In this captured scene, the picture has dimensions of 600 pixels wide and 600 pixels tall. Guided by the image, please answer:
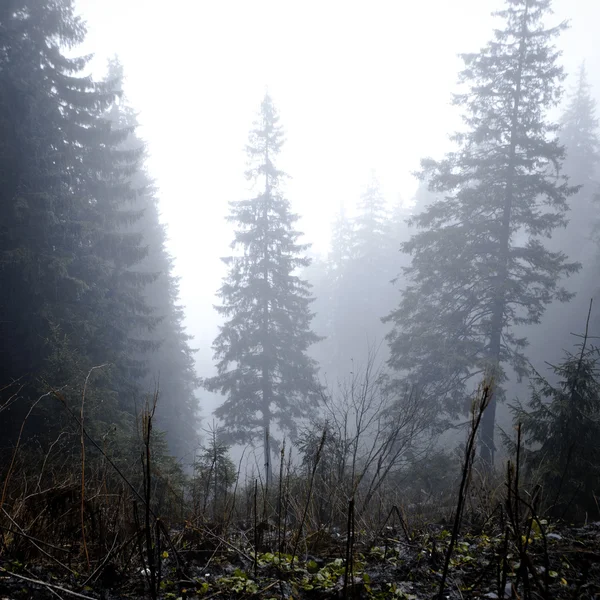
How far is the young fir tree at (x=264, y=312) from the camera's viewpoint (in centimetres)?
1672

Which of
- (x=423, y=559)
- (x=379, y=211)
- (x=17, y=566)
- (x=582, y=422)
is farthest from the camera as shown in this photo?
(x=379, y=211)

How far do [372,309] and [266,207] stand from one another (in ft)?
59.9

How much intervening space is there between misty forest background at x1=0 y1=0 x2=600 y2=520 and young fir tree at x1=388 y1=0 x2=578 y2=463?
0.06 meters

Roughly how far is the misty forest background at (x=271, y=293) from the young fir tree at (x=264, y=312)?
89 mm

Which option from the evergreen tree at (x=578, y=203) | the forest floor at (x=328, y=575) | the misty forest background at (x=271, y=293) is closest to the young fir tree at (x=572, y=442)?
the misty forest background at (x=271, y=293)

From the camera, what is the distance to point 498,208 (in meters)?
12.3

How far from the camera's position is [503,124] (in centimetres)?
1202

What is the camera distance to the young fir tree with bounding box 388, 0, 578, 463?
463 inches

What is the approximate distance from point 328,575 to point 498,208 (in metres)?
13.0

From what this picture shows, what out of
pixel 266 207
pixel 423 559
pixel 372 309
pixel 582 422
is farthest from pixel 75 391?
pixel 372 309

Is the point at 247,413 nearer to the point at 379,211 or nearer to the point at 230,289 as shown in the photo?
the point at 230,289

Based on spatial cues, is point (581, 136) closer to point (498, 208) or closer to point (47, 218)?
point (498, 208)

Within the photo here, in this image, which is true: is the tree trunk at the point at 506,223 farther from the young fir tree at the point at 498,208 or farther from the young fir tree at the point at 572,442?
the young fir tree at the point at 572,442

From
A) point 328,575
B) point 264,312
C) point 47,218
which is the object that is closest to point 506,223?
point 264,312
